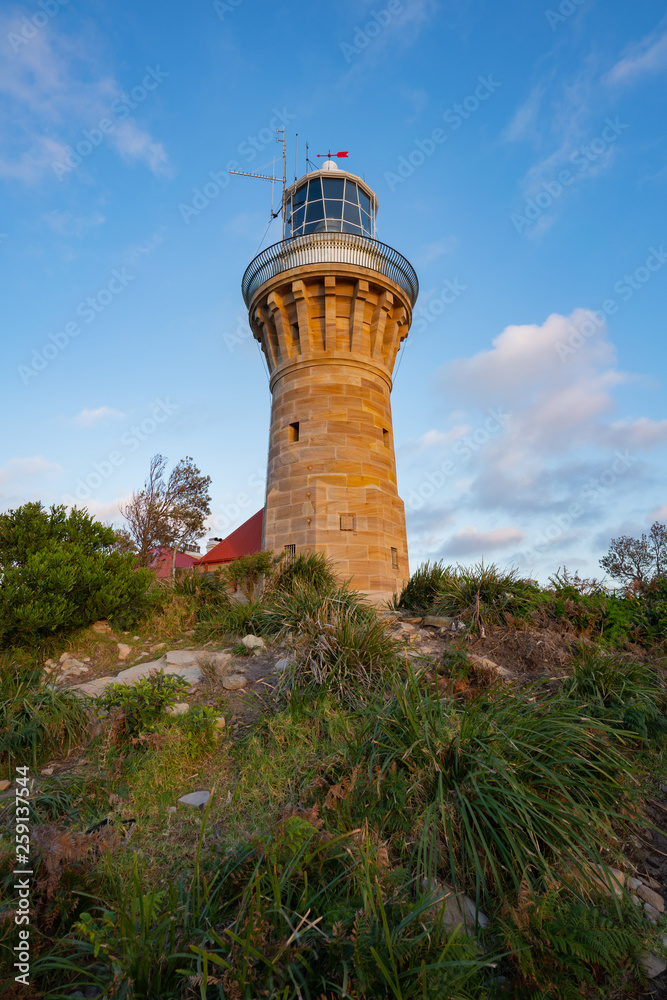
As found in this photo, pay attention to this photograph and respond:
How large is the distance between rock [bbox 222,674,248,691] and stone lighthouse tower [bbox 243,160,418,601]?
576 centimetres

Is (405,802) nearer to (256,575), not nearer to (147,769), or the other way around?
(147,769)

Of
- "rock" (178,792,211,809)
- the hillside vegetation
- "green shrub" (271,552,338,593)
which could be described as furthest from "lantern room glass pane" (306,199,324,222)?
"rock" (178,792,211,809)

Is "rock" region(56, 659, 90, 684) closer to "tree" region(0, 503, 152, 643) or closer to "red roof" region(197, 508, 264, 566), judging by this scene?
"tree" region(0, 503, 152, 643)

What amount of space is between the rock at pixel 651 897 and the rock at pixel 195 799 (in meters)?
3.17

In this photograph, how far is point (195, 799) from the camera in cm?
401

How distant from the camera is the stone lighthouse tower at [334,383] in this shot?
12.6m

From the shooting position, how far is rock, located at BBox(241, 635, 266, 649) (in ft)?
24.7

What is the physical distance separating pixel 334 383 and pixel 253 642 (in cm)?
836

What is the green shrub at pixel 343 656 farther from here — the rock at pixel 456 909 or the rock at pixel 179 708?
the rock at pixel 456 909

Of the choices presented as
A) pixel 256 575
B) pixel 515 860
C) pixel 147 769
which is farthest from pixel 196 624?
pixel 515 860

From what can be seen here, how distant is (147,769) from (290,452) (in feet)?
32.3

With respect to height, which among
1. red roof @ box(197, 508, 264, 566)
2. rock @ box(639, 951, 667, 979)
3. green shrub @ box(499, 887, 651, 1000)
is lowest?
rock @ box(639, 951, 667, 979)

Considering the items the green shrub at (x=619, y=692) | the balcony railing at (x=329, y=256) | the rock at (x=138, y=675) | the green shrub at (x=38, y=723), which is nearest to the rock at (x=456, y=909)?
the green shrub at (x=619, y=692)

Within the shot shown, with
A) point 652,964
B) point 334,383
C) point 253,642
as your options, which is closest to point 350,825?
point 652,964
